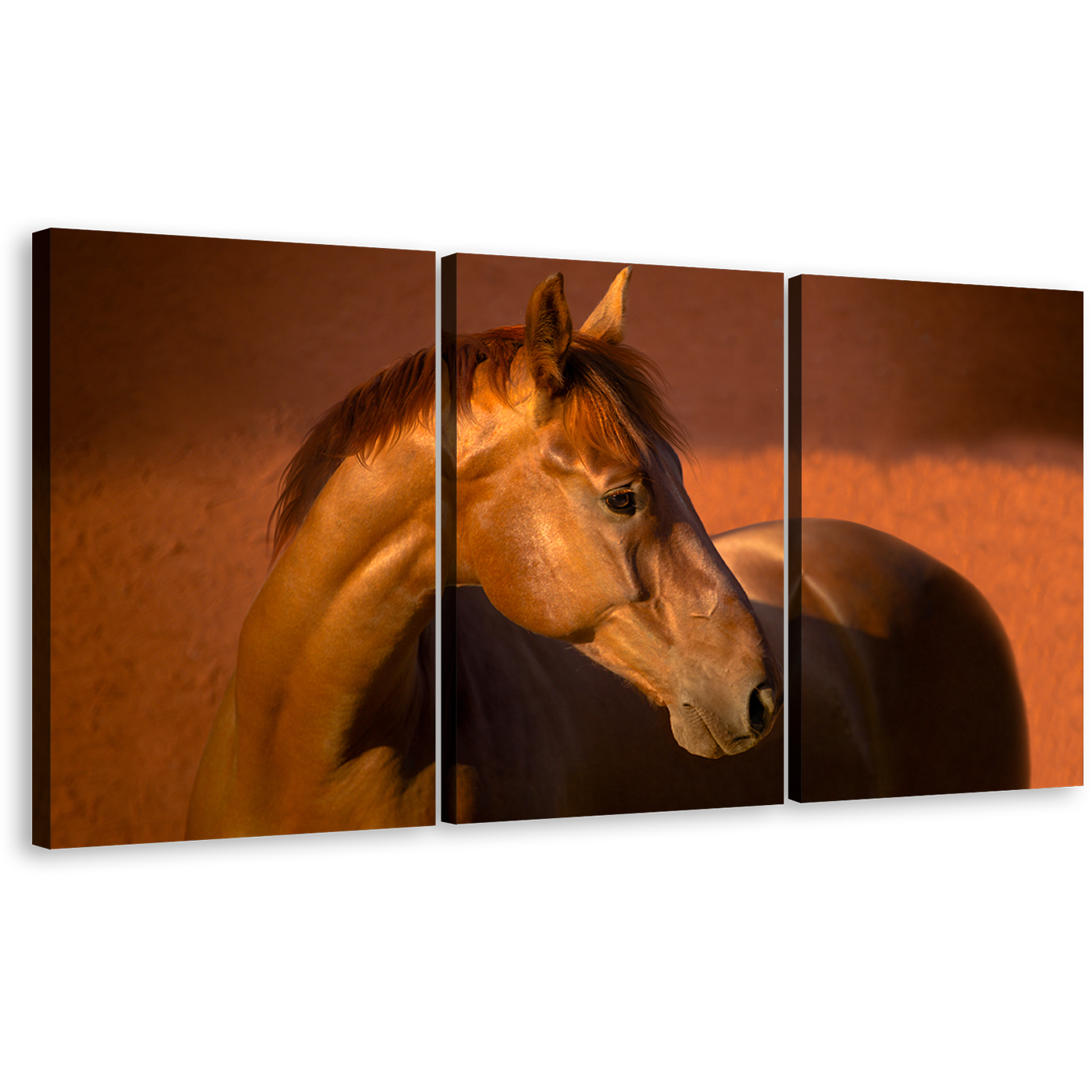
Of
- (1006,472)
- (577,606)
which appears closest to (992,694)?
(1006,472)

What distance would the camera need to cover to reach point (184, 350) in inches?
113

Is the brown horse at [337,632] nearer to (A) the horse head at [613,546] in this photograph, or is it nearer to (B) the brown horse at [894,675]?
(A) the horse head at [613,546]

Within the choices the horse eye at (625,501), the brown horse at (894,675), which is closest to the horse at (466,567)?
the horse eye at (625,501)

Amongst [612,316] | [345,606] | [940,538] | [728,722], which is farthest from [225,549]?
[940,538]

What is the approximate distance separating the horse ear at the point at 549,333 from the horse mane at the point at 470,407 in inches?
1.6

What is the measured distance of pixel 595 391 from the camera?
2686 mm

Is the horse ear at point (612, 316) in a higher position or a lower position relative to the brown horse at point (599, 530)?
higher

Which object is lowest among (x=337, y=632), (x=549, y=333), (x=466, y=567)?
(x=337, y=632)

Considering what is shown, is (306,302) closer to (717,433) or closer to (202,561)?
(202,561)

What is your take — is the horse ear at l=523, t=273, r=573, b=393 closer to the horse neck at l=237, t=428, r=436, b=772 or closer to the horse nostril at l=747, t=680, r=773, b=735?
the horse neck at l=237, t=428, r=436, b=772

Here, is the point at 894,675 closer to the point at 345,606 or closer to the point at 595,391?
the point at 595,391

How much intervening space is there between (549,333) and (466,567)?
59cm

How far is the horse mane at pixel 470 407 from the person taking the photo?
2.66 m

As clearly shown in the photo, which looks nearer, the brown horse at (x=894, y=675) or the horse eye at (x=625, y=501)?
the horse eye at (x=625, y=501)
